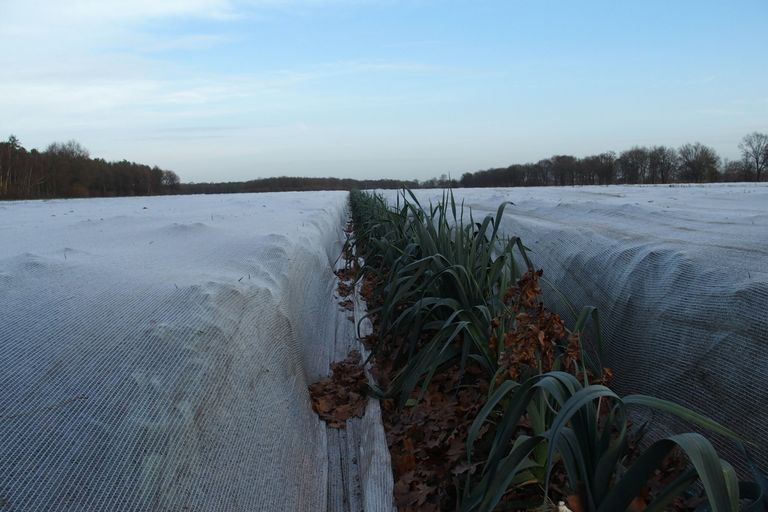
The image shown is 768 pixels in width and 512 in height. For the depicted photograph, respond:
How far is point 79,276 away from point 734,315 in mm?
2279

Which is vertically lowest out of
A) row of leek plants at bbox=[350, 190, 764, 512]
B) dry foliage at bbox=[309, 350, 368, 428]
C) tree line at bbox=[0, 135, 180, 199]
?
dry foliage at bbox=[309, 350, 368, 428]

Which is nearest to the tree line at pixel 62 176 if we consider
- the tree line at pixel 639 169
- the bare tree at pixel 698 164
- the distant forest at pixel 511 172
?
the distant forest at pixel 511 172

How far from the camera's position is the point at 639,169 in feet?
120

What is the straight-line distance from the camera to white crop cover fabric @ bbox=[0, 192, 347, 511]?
3.40ft

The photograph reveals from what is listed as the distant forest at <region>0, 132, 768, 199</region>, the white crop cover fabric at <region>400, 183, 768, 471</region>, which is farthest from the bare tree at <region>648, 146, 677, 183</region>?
the white crop cover fabric at <region>400, 183, 768, 471</region>

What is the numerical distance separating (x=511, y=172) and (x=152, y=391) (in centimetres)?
4382

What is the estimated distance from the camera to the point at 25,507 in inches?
36.8

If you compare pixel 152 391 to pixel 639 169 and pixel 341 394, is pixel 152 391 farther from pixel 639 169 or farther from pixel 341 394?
pixel 639 169

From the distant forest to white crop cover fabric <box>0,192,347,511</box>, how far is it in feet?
78.2

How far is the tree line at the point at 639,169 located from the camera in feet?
104

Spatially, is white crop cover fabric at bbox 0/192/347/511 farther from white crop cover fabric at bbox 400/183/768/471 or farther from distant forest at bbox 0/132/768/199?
distant forest at bbox 0/132/768/199

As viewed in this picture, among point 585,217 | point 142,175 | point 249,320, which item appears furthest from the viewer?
point 142,175

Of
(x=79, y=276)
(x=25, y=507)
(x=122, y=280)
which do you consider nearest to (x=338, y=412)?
(x=122, y=280)

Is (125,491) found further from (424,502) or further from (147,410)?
(424,502)
